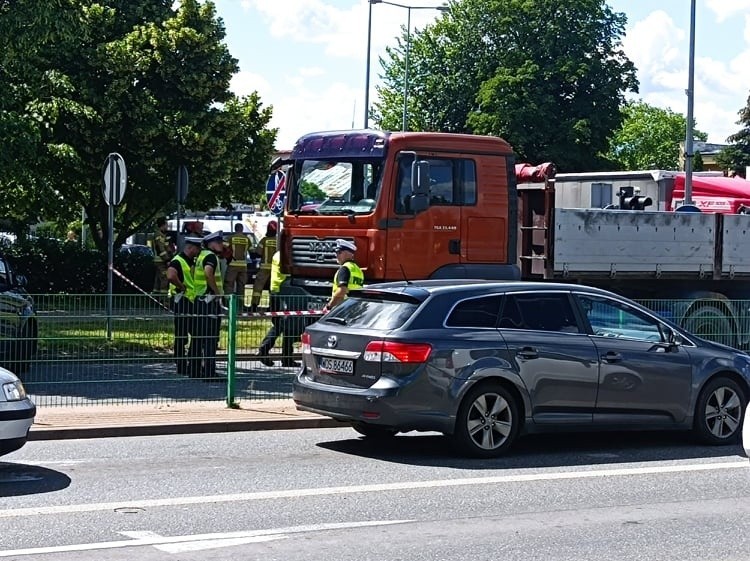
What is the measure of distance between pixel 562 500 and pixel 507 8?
161 ft

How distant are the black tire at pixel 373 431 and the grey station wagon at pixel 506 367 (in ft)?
0.06

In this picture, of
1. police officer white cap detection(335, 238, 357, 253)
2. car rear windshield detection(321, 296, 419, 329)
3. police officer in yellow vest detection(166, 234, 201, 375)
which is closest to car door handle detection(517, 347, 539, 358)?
car rear windshield detection(321, 296, 419, 329)

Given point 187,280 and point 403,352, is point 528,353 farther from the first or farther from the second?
point 187,280

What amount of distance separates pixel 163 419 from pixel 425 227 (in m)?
4.83

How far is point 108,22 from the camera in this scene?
31.1m

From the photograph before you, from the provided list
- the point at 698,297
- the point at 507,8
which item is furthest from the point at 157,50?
the point at 507,8

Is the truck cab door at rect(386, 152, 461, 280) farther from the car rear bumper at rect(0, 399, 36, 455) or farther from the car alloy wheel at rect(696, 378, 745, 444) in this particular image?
the car rear bumper at rect(0, 399, 36, 455)

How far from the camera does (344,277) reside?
14828 mm

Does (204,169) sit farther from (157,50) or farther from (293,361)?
(293,361)

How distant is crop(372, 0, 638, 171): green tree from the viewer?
53344 millimetres

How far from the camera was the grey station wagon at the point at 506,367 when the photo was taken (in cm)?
1064

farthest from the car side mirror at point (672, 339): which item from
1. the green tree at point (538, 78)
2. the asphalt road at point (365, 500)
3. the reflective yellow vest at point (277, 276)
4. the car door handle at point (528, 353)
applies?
the green tree at point (538, 78)

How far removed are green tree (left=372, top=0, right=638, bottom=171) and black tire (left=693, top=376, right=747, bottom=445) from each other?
40746 millimetres

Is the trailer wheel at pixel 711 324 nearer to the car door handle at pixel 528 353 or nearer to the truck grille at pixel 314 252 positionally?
the truck grille at pixel 314 252
